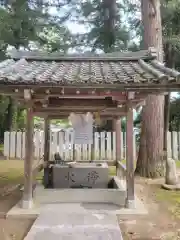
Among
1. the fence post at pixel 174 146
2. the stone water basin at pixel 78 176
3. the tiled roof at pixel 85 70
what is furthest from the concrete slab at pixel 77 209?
the fence post at pixel 174 146

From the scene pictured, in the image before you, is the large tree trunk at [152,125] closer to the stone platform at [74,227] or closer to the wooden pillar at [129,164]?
the wooden pillar at [129,164]

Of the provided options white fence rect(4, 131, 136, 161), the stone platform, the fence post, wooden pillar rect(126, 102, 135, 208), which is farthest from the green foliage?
the stone platform

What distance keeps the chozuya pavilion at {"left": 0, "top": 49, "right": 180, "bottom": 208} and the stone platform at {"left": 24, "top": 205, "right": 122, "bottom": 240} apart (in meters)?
0.70

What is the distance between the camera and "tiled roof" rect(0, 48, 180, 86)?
414 cm

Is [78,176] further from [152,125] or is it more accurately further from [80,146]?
[80,146]

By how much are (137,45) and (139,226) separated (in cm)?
1118

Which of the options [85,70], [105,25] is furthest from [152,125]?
[105,25]

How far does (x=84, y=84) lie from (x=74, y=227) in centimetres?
218

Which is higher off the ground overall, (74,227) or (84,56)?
(84,56)

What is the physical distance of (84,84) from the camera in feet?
13.6

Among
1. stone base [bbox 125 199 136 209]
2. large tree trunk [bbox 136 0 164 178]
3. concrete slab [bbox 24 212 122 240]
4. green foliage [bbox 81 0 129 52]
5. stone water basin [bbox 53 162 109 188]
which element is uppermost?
green foliage [bbox 81 0 129 52]

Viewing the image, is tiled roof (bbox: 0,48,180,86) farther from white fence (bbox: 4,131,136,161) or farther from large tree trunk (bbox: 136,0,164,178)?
white fence (bbox: 4,131,136,161)

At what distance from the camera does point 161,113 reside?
827 cm

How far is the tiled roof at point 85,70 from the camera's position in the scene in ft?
13.6
